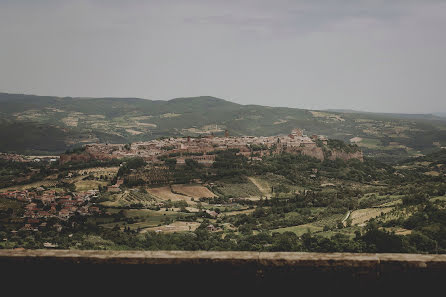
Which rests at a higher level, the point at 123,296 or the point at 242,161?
the point at 123,296

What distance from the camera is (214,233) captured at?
45.7m

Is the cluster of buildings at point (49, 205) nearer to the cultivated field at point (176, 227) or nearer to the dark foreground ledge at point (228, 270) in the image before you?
the cultivated field at point (176, 227)

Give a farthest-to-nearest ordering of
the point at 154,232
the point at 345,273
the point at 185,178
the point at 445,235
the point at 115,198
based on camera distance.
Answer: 1. the point at 185,178
2. the point at 115,198
3. the point at 154,232
4. the point at 445,235
5. the point at 345,273

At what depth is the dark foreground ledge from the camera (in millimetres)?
3924

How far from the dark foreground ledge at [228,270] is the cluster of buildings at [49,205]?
156 feet

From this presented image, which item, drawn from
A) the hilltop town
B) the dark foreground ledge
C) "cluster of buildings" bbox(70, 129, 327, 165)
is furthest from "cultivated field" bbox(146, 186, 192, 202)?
the dark foreground ledge

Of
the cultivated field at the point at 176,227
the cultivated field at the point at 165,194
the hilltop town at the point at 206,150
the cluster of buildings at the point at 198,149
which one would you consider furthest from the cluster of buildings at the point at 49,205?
the hilltop town at the point at 206,150

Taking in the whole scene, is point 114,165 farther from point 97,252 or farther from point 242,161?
point 97,252

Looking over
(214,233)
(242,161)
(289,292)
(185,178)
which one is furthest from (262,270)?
(242,161)

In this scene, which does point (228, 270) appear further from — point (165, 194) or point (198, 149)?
point (198, 149)

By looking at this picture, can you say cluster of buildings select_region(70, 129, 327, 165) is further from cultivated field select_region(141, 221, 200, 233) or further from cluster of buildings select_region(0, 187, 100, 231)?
cultivated field select_region(141, 221, 200, 233)

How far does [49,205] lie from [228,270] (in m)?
58.7

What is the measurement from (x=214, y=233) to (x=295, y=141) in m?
68.5

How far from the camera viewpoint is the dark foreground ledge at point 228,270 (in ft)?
12.9
